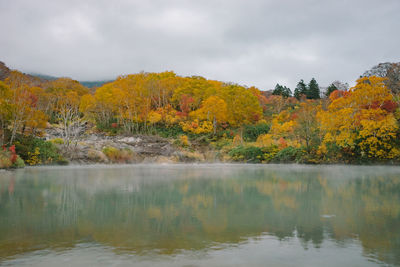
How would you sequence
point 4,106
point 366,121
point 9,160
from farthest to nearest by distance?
point 4,106
point 366,121
point 9,160

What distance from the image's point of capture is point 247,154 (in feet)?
124

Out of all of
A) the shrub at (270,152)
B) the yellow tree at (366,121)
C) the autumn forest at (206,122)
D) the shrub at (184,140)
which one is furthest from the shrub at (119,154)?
the yellow tree at (366,121)

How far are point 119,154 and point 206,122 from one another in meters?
13.8

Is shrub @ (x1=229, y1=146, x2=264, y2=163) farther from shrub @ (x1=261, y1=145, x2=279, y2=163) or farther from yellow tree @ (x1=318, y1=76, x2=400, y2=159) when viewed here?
yellow tree @ (x1=318, y1=76, x2=400, y2=159)

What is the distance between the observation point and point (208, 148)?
42.9m

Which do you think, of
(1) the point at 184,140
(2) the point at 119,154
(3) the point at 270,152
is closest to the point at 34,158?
(2) the point at 119,154

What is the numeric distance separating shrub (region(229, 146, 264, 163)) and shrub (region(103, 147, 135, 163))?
11.6 m

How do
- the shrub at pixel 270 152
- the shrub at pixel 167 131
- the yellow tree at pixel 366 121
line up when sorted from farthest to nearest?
the shrub at pixel 167 131 → the shrub at pixel 270 152 → the yellow tree at pixel 366 121

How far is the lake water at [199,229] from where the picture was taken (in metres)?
4.80

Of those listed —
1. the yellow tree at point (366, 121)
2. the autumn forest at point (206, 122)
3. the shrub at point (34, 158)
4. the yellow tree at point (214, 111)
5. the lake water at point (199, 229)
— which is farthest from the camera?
the yellow tree at point (214, 111)

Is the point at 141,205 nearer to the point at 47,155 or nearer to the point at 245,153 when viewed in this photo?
the point at 47,155

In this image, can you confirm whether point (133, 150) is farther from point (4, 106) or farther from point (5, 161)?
point (5, 161)

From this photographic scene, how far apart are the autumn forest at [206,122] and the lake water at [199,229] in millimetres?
19188

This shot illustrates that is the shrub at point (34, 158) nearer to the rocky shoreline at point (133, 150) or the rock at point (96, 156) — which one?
the rocky shoreline at point (133, 150)
